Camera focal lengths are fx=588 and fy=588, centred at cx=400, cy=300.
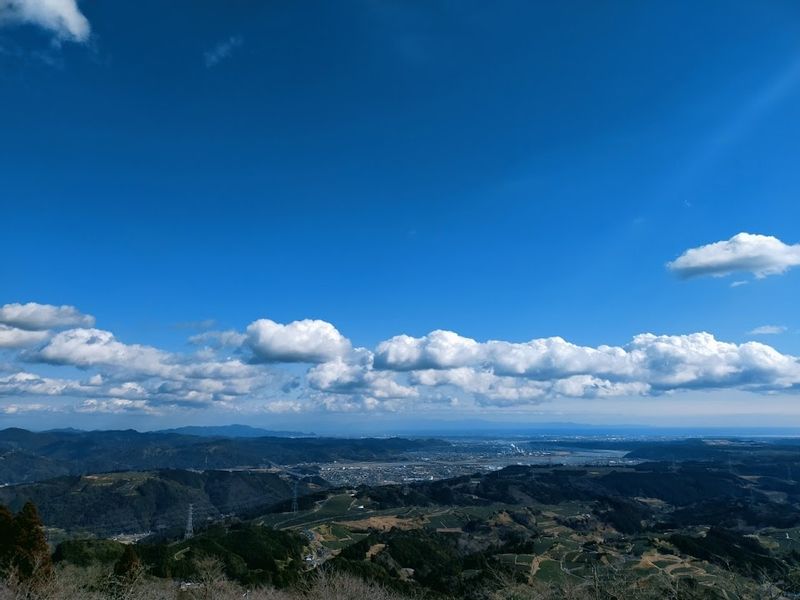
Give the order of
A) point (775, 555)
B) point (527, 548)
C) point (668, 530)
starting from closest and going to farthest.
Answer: point (527, 548) < point (775, 555) < point (668, 530)

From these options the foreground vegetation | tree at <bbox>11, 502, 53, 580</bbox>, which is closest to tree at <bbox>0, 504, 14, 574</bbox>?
the foreground vegetation

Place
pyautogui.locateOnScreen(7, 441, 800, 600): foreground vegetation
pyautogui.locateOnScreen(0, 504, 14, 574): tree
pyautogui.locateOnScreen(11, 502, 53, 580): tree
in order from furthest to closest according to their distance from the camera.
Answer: pyautogui.locateOnScreen(0, 504, 14, 574): tree < pyautogui.locateOnScreen(11, 502, 53, 580): tree < pyautogui.locateOnScreen(7, 441, 800, 600): foreground vegetation

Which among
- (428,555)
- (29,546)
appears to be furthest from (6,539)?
(428,555)

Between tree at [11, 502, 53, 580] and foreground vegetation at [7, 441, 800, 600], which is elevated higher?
tree at [11, 502, 53, 580]

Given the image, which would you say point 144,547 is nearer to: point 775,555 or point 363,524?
point 363,524

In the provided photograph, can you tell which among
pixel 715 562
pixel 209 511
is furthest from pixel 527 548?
pixel 209 511

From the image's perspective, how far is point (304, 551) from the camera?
249 ft

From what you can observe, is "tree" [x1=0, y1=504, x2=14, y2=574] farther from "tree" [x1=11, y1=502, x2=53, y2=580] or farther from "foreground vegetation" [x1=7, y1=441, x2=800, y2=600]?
"tree" [x1=11, y1=502, x2=53, y2=580]

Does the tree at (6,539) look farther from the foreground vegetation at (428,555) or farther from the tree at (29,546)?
the tree at (29,546)

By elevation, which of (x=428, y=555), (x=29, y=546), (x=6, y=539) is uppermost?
(x=6, y=539)

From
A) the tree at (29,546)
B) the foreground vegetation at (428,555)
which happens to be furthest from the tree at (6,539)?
the tree at (29,546)

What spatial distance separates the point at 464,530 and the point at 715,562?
4331cm

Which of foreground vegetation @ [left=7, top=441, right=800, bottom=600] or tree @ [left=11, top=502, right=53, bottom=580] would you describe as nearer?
foreground vegetation @ [left=7, top=441, right=800, bottom=600]

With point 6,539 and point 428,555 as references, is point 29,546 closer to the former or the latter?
point 6,539
